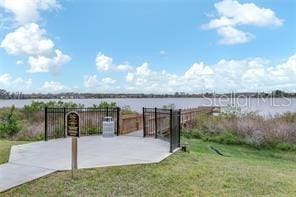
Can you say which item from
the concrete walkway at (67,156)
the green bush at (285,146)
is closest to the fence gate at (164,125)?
the concrete walkway at (67,156)

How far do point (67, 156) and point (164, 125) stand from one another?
459 centimetres

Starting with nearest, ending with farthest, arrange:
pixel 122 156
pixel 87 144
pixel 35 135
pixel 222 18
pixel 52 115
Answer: pixel 122 156
pixel 87 144
pixel 35 135
pixel 52 115
pixel 222 18

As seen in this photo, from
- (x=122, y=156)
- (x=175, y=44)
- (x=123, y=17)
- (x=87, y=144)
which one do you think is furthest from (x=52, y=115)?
(x=175, y=44)

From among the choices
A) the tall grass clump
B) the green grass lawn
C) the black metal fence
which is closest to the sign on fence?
the green grass lawn

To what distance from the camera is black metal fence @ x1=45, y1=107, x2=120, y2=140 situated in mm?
13660

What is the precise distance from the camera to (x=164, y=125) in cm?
1285

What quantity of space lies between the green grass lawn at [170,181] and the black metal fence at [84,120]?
242 inches

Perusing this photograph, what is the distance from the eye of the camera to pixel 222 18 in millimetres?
19172

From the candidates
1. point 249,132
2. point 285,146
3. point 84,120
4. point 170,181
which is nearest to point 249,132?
point 249,132

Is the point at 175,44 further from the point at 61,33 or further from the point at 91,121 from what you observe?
the point at 91,121

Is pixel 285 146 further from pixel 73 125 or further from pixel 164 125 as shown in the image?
pixel 73 125

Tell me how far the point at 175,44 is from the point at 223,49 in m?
4.78

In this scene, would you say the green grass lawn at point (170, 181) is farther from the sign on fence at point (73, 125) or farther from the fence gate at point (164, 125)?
the fence gate at point (164, 125)

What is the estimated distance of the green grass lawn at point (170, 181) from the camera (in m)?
6.30
